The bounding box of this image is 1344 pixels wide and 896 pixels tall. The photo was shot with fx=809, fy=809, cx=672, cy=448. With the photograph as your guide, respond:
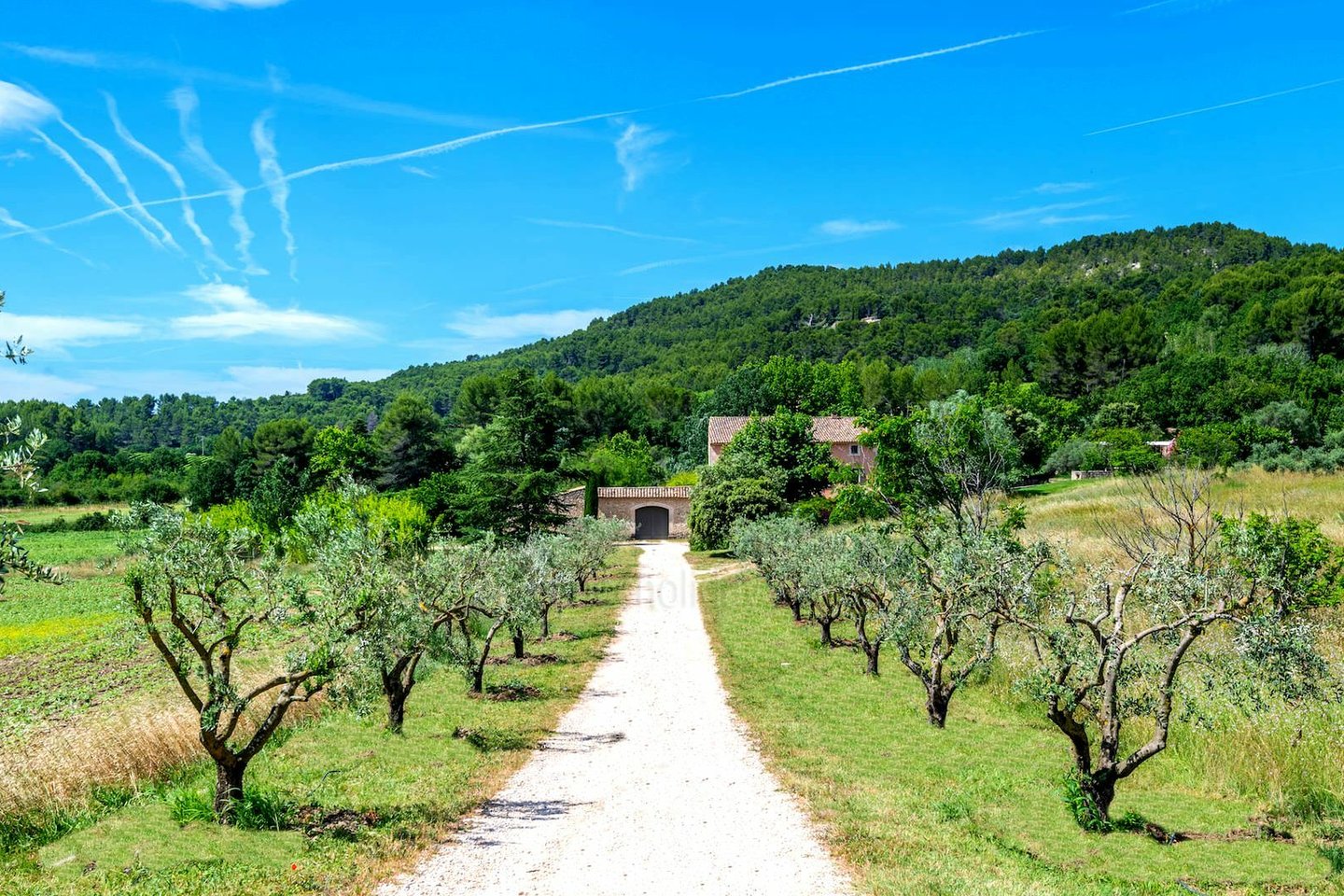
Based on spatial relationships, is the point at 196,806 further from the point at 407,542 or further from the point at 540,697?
the point at 540,697

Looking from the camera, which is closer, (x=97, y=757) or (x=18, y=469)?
(x=18, y=469)

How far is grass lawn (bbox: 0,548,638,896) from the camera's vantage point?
828cm

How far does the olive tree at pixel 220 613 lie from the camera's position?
9.41 meters

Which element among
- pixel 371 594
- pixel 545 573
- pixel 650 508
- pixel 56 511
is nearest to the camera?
pixel 371 594

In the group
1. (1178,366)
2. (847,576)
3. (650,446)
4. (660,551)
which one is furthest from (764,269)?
(847,576)

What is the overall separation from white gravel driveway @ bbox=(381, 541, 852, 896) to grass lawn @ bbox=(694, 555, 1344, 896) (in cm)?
58

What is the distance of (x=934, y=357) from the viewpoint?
110625 millimetres

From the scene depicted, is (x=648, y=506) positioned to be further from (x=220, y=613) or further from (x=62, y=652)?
(x=220, y=613)

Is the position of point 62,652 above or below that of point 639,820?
below

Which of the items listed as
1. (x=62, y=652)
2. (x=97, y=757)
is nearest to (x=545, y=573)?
(x=97, y=757)

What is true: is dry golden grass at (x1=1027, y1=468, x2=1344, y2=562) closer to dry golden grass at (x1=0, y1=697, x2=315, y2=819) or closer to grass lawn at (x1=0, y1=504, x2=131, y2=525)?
dry golden grass at (x1=0, y1=697, x2=315, y2=819)

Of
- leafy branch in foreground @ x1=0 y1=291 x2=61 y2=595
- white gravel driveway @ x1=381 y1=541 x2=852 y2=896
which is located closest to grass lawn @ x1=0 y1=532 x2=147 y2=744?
leafy branch in foreground @ x1=0 y1=291 x2=61 y2=595

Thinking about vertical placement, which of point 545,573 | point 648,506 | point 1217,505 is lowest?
point 545,573

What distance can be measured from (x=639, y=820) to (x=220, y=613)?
5.80 meters
